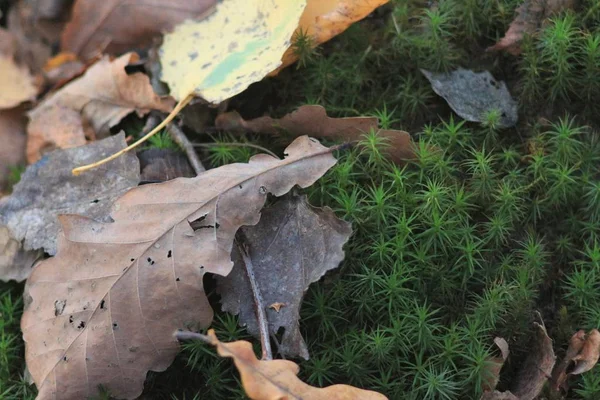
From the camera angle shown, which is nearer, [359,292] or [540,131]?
[359,292]

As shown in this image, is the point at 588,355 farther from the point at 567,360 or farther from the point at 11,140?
the point at 11,140

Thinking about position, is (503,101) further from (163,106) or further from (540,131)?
(163,106)

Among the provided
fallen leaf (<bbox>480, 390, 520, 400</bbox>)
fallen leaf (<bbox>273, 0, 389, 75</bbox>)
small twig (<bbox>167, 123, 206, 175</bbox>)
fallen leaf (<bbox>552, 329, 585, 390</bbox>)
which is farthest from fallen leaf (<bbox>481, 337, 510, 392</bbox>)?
fallen leaf (<bbox>273, 0, 389, 75</bbox>)

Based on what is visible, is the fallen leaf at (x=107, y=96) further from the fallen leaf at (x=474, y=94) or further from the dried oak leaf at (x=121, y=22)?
the fallen leaf at (x=474, y=94)

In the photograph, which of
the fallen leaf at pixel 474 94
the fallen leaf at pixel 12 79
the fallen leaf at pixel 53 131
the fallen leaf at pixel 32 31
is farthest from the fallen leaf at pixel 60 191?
the fallen leaf at pixel 474 94

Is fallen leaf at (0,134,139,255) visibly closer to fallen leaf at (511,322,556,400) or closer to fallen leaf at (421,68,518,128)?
fallen leaf at (421,68,518,128)

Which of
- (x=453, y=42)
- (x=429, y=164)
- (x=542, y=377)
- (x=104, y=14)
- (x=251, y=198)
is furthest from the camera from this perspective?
(x=104, y=14)

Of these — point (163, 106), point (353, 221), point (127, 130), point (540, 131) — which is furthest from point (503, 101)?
point (127, 130)
